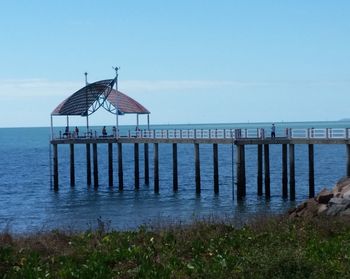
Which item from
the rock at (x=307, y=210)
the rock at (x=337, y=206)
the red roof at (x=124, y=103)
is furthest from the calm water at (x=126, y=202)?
the red roof at (x=124, y=103)

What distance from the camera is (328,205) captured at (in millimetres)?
23500

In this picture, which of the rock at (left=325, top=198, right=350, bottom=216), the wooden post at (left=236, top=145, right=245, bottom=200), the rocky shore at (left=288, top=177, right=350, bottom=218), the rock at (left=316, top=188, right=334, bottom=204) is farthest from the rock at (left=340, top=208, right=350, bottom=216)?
the wooden post at (left=236, top=145, right=245, bottom=200)

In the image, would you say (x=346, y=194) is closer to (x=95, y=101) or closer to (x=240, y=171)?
(x=240, y=171)

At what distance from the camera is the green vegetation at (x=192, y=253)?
44.0 ft

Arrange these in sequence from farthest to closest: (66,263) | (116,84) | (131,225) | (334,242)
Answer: (116,84), (131,225), (334,242), (66,263)

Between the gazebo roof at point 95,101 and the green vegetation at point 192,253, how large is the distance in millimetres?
40269

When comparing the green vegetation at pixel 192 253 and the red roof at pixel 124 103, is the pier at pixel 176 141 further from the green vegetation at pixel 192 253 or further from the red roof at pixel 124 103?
the green vegetation at pixel 192 253

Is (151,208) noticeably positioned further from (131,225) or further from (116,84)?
(116,84)

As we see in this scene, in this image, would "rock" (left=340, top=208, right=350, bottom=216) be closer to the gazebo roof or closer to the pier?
the pier

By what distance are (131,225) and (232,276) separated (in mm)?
19099

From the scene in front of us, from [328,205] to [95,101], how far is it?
128ft

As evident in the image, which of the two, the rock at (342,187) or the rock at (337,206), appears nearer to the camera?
the rock at (337,206)

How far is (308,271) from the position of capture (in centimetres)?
1287

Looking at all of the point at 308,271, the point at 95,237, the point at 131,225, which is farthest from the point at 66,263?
the point at 131,225
